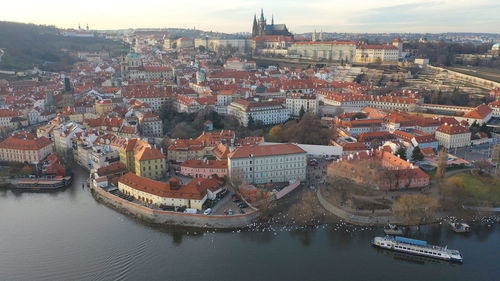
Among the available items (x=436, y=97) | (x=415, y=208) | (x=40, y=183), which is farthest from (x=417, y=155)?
(x=40, y=183)

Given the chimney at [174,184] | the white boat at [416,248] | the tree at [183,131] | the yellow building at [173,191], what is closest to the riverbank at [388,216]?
the white boat at [416,248]

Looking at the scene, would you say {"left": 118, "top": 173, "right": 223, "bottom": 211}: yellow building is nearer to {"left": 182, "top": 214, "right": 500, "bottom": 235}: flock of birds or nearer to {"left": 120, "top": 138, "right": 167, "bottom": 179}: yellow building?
{"left": 120, "top": 138, "right": 167, "bottom": 179}: yellow building

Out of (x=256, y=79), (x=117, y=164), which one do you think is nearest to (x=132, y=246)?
(x=117, y=164)

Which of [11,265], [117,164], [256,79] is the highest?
[256,79]

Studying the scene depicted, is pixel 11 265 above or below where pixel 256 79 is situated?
below

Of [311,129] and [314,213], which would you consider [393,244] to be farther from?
[311,129]

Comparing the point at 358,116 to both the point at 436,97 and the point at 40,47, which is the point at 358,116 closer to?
the point at 436,97

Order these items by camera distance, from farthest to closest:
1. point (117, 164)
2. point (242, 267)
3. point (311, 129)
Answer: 1. point (311, 129)
2. point (117, 164)
3. point (242, 267)
